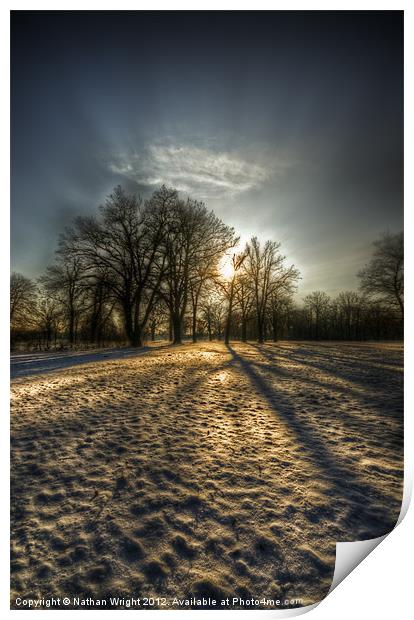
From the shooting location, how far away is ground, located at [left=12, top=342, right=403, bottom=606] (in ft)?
5.72

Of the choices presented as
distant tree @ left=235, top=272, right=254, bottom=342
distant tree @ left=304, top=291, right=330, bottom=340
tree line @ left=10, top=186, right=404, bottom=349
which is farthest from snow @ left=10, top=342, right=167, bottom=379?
distant tree @ left=304, top=291, right=330, bottom=340

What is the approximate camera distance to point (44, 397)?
5.55 meters

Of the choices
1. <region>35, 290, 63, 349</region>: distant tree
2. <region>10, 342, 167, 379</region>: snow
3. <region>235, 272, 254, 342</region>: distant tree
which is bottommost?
<region>10, 342, 167, 379</region>: snow

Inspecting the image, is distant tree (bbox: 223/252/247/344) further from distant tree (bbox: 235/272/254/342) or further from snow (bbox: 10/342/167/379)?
snow (bbox: 10/342/167/379)

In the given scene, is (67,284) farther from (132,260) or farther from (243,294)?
(243,294)

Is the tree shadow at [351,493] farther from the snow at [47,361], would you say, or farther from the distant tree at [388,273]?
the snow at [47,361]

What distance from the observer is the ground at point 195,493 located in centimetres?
174

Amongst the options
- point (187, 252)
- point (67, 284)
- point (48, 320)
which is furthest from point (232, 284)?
point (48, 320)

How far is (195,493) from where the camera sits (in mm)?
2447

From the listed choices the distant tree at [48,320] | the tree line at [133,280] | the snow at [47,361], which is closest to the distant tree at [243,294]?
the tree line at [133,280]

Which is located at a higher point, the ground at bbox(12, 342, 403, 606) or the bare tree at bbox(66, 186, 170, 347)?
the bare tree at bbox(66, 186, 170, 347)

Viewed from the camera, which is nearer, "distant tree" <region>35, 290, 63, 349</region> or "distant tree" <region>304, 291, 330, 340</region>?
"distant tree" <region>35, 290, 63, 349</region>
